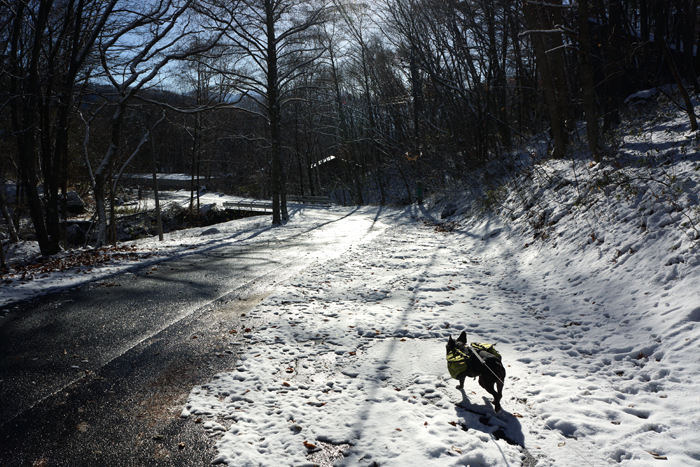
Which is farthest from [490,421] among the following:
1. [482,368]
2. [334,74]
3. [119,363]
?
[334,74]

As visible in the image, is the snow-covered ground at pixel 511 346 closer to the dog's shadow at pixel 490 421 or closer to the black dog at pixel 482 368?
the dog's shadow at pixel 490 421

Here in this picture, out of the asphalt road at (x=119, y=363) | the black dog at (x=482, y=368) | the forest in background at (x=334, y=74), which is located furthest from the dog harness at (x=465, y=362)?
the forest in background at (x=334, y=74)

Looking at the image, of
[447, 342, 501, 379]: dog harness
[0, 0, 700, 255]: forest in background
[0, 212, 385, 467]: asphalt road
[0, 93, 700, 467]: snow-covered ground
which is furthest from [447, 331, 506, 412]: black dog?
[0, 0, 700, 255]: forest in background

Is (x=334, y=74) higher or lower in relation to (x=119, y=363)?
higher

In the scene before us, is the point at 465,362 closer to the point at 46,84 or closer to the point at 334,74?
the point at 46,84

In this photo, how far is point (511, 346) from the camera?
4.90 meters

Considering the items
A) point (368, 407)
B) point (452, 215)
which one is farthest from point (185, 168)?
point (368, 407)

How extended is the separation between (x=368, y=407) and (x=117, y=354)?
10.1ft

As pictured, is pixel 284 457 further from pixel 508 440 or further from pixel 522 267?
pixel 522 267

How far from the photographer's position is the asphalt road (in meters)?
3.02

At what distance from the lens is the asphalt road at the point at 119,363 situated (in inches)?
119

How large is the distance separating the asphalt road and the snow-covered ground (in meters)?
0.26

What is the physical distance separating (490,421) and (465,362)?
532 millimetres

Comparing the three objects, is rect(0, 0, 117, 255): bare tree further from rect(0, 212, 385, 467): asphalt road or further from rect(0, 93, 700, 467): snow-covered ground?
rect(0, 212, 385, 467): asphalt road
